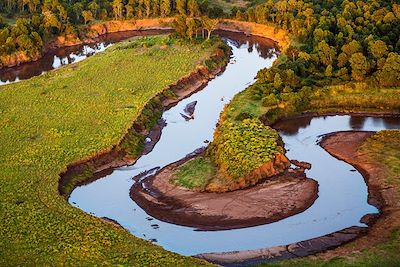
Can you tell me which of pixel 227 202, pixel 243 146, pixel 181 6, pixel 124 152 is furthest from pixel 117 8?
pixel 227 202

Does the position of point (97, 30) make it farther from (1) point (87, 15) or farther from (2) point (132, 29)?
(2) point (132, 29)

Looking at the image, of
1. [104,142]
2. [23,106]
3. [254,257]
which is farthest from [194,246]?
Result: [23,106]

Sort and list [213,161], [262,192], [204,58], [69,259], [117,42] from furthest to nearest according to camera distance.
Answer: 1. [117,42]
2. [204,58]
3. [213,161]
4. [262,192]
5. [69,259]

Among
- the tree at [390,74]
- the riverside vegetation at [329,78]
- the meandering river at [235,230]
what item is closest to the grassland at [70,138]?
the meandering river at [235,230]

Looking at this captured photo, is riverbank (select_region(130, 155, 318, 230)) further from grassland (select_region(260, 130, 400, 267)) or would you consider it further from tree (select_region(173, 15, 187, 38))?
tree (select_region(173, 15, 187, 38))

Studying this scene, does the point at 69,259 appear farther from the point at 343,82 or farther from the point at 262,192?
the point at 343,82

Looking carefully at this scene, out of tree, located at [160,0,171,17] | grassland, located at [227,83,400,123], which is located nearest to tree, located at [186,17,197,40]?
tree, located at [160,0,171,17]
